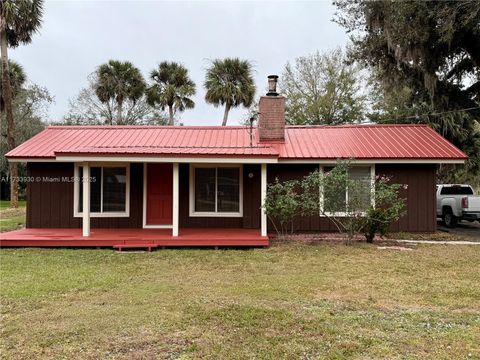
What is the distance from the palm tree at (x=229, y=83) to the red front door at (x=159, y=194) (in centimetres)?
1204

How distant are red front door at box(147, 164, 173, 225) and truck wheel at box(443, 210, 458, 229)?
1001cm

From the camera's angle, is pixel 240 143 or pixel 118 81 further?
pixel 118 81

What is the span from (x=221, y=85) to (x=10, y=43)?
10.9 meters

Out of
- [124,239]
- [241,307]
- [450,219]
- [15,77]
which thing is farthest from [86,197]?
[15,77]

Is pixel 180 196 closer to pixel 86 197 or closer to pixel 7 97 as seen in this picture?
pixel 86 197

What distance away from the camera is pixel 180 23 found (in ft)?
51.5

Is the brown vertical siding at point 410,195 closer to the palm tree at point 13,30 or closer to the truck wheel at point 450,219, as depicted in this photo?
the truck wheel at point 450,219

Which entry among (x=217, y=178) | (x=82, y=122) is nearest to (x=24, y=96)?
(x=82, y=122)

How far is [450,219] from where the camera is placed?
14383mm

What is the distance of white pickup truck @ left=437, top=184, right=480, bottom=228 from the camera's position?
13.4m

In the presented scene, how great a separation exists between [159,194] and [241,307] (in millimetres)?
7114

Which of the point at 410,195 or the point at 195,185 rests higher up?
the point at 195,185

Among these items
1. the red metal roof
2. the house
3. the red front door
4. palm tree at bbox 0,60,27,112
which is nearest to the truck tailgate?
the red metal roof

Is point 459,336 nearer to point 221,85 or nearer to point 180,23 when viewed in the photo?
point 180,23
